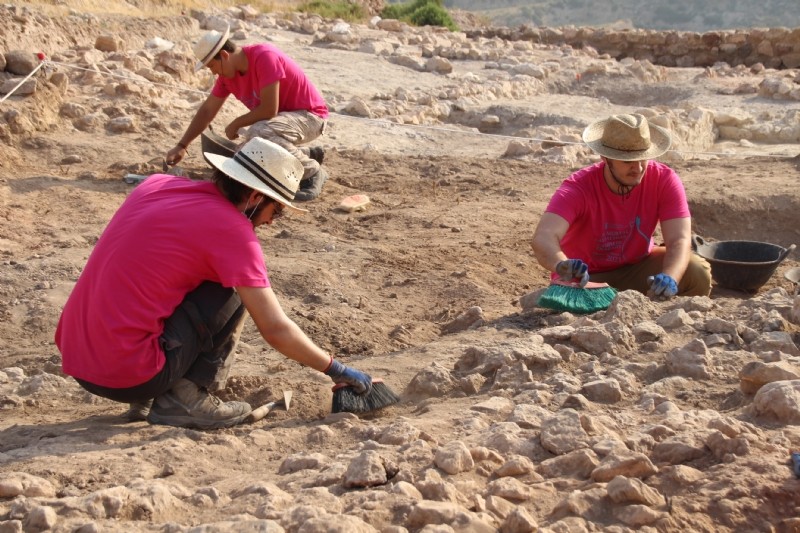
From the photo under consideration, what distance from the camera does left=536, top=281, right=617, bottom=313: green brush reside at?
177 inches

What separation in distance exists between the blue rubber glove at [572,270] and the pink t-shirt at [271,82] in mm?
3062

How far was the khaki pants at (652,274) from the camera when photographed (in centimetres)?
506

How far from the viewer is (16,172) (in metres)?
7.46

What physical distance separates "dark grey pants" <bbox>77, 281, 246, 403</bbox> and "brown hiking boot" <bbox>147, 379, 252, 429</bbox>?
4cm

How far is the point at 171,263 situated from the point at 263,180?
442mm

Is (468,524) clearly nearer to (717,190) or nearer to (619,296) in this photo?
(619,296)

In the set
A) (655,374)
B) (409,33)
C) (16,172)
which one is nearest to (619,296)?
(655,374)

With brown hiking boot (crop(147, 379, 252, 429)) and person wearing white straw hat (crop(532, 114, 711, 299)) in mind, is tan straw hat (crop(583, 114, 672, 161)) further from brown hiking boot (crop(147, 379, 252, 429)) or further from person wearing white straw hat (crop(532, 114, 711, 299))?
brown hiking boot (crop(147, 379, 252, 429))

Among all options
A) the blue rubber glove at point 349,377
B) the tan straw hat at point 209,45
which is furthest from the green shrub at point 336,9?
the blue rubber glove at point 349,377

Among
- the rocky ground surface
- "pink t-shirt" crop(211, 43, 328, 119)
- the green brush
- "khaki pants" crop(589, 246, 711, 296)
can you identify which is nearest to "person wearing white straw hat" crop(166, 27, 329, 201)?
"pink t-shirt" crop(211, 43, 328, 119)

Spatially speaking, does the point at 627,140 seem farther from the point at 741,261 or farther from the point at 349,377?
the point at 349,377

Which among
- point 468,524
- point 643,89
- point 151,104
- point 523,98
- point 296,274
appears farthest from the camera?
point 643,89

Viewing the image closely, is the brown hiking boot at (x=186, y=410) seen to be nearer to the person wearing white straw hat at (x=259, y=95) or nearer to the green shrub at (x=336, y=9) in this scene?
the person wearing white straw hat at (x=259, y=95)

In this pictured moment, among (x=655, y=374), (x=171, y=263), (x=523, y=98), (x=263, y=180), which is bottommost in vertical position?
(x=523, y=98)
